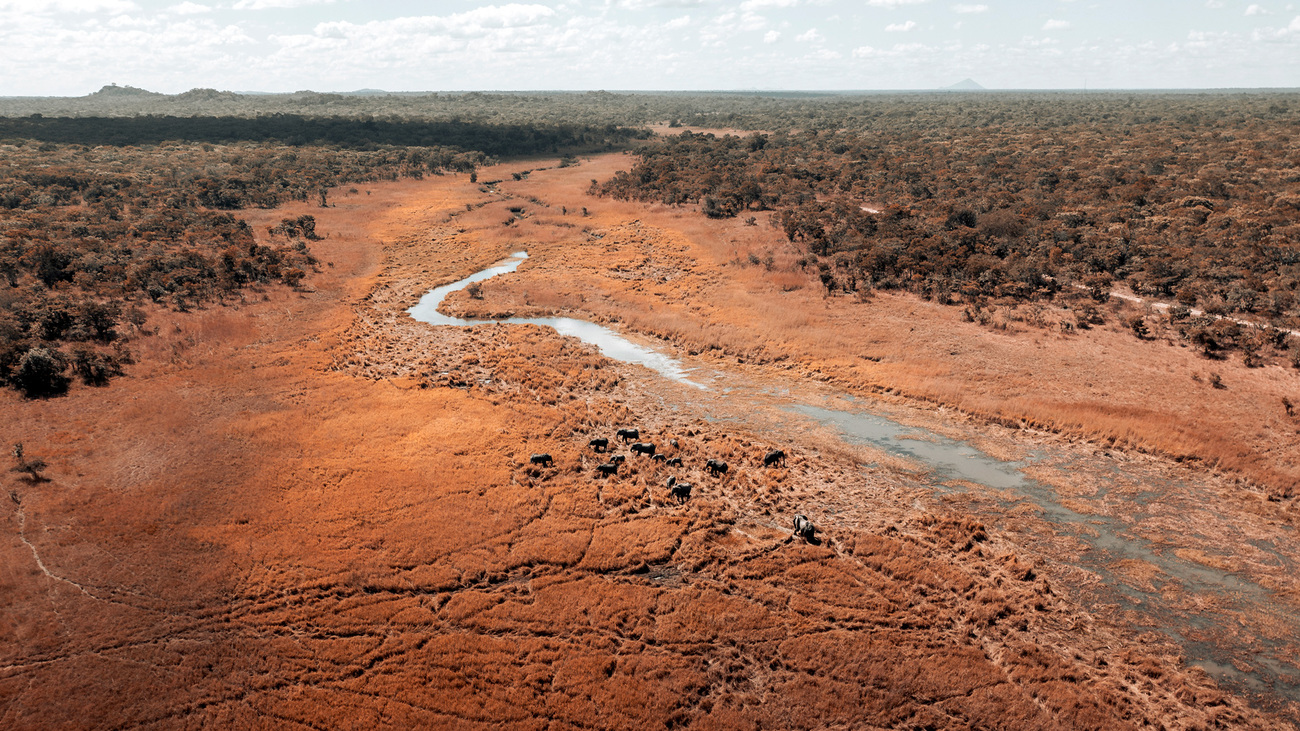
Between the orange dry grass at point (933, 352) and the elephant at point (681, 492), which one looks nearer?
the elephant at point (681, 492)

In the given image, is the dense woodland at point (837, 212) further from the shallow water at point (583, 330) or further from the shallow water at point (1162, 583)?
the shallow water at point (1162, 583)

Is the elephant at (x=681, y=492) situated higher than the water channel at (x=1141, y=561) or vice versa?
the elephant at (x=681, y=492)

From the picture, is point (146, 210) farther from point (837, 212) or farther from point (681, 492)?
point (837, 212)

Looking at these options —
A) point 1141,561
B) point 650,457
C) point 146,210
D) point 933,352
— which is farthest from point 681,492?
point 146,210

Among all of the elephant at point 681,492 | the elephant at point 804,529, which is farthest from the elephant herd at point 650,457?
the elephant at point 804,529

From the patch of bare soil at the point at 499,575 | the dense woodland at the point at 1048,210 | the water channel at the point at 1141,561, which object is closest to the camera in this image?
the patch of bare soil at the point at 499,575

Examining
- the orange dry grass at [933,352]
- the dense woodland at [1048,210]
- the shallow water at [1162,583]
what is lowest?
the shallow water at [1162,583]

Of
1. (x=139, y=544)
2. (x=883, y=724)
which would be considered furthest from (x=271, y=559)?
(x=883, y=724)
